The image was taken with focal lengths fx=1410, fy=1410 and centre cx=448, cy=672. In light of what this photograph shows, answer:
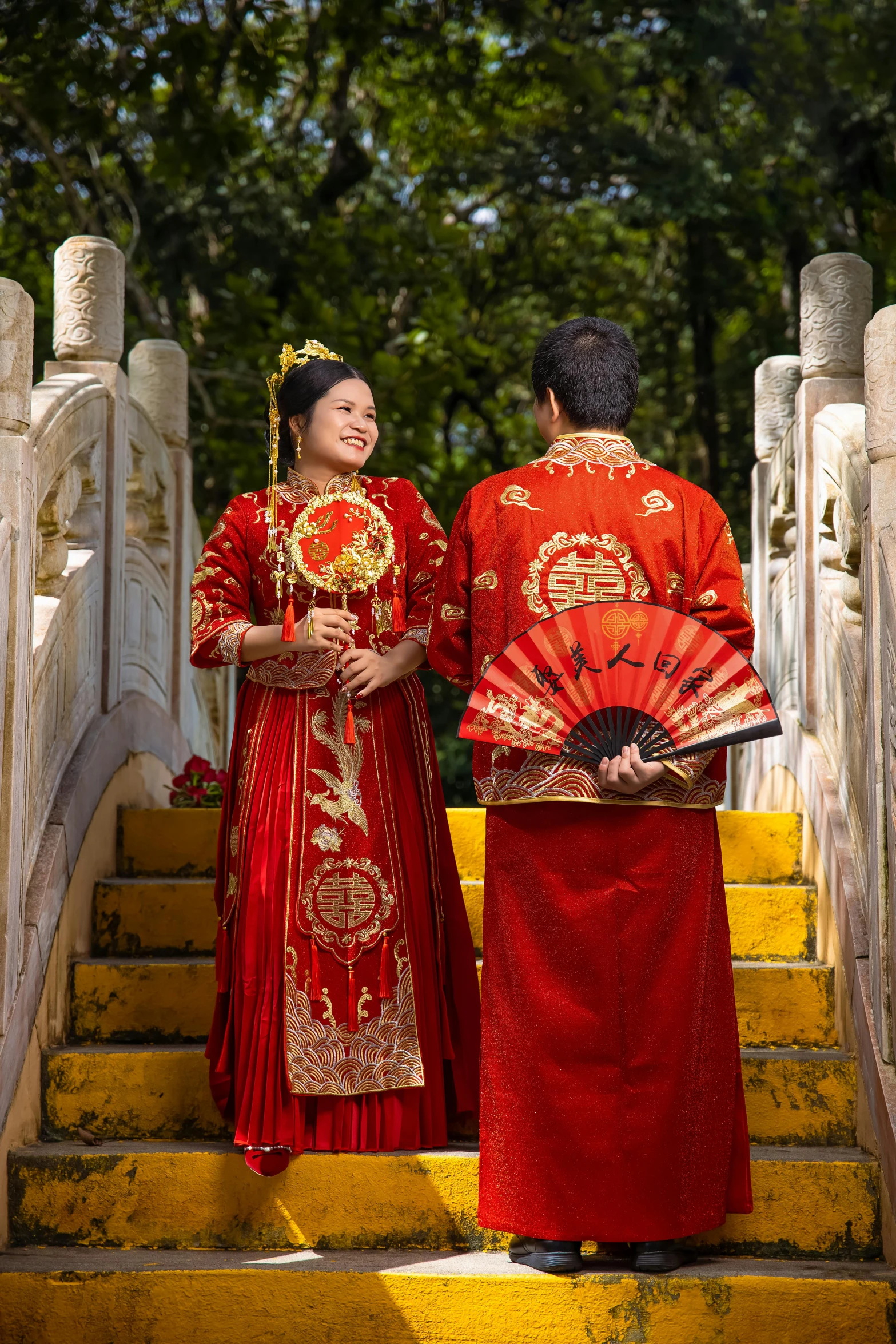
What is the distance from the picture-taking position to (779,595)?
198 inches

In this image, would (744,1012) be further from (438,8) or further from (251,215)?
(438,8)

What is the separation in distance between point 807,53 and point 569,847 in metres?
8.78

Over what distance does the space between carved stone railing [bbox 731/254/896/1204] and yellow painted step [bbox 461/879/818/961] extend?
0.08 meters

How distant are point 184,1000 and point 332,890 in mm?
722

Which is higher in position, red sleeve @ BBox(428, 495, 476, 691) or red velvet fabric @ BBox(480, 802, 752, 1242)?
red sleeve @ BBox(428, 495, 476, 691)

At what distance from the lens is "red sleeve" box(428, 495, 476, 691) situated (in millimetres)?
2945

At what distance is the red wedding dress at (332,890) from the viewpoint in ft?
10.2

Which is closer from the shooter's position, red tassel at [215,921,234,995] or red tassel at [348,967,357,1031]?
red tassel at [348,967,357,1031]

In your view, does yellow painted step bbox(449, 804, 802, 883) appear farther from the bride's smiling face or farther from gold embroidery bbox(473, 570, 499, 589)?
gold embroidery bbox(473, 570, 499, 589)

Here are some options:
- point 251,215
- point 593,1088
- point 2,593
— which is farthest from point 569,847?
point 251,215

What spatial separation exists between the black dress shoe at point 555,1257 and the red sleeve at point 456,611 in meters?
1.13

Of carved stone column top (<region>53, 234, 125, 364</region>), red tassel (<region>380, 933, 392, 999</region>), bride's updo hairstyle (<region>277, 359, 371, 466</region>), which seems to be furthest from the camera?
carved stone column top (<region>53, 234, 125, 364</region>)

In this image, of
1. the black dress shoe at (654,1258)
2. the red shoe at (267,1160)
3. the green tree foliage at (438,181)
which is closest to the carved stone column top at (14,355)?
the red shoe at (267,1160)

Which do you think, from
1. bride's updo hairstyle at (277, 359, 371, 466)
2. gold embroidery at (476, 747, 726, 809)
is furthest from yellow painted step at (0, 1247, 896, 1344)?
bride's updo hairstyle at (277, 359, 371, 466)
